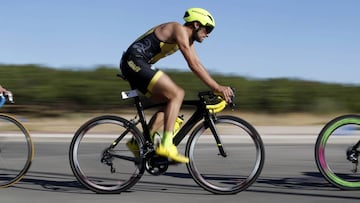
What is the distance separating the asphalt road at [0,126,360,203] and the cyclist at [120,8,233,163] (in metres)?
0.54

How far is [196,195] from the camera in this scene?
23.2 ft

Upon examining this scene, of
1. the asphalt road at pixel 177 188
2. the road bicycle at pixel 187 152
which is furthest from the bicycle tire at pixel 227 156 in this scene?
the asphalt road at pixel 177 188

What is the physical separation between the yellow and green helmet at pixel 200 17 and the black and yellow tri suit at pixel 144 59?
0.31 meters

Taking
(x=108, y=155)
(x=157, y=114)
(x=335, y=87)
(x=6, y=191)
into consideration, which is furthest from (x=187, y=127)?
(x=335, y=87)

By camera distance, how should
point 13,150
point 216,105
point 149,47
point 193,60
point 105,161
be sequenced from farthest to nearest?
point 13,150 < point 105,161 < point 216,105 < point 149,47 < point 193,60

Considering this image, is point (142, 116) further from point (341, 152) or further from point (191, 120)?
point (341, 152)

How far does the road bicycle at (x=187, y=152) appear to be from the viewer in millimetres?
7035

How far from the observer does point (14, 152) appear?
24.8 feet

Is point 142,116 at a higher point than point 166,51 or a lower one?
lower

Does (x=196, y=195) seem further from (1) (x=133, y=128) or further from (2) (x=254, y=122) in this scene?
(2) (x=254, y=122)

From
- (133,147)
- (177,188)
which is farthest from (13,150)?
(177,188)

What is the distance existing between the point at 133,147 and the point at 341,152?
6.90 ft

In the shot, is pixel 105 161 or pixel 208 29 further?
pixel 105 161

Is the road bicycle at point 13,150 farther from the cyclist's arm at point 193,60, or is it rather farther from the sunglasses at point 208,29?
the sunglasses at point 208,29
